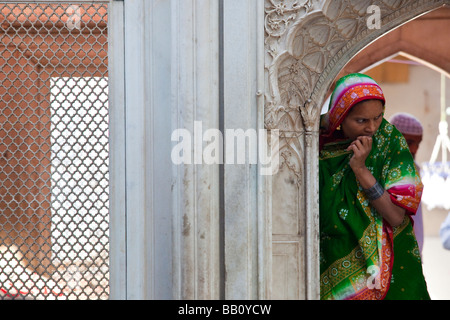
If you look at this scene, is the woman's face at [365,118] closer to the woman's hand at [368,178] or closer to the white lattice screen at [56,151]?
the woman's hand at [368,178]

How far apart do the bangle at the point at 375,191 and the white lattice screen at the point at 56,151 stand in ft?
3.43

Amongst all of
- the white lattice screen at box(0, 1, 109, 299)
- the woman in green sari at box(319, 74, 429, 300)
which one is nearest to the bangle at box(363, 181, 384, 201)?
the woman in green sari at box(319, 74, 429, 300)

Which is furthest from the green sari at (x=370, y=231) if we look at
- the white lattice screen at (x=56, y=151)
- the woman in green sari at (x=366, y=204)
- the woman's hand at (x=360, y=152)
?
the white lattice screen at (x=56, y=151)

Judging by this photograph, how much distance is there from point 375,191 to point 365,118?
0.30 metres

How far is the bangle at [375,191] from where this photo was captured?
8.91ft

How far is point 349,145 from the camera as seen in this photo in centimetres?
291

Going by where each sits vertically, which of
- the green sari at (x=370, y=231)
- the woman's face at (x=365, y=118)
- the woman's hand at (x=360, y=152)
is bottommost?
the green sari at (x=370, y=231)

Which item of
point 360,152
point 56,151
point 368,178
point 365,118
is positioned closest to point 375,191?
point 368,178

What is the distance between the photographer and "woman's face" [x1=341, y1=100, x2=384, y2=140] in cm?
279

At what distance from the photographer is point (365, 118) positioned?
9.21ft

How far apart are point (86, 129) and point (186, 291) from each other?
764mm

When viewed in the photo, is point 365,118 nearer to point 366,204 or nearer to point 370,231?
point 366,204

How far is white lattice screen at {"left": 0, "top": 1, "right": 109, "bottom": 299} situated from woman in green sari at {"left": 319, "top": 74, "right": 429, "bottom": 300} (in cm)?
92
